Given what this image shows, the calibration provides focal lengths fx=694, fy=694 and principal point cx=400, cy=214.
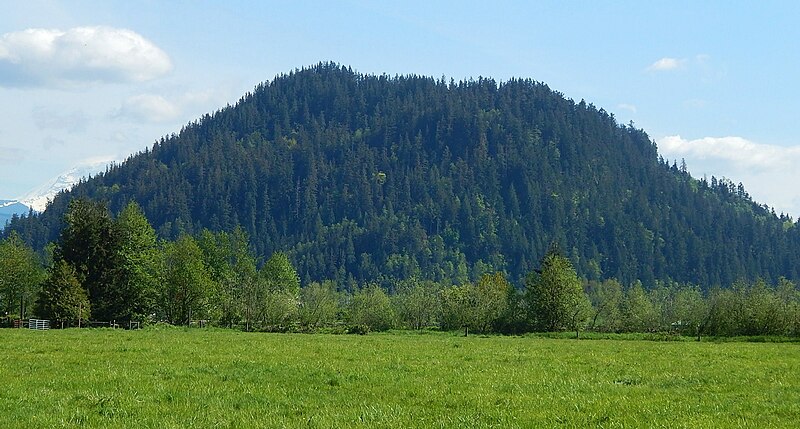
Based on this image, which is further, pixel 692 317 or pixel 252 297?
pixel 252 297

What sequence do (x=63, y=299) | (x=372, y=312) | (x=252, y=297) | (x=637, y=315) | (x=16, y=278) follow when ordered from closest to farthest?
(x=63, y=299)
(x=637, y=315)
(x=16, y=278)
(x=252, y=297)
(x=372, y=312)

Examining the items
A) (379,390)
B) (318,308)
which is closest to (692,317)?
(318,308)

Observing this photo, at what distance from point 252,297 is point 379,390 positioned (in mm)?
83448

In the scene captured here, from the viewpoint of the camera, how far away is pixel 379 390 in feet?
76.8

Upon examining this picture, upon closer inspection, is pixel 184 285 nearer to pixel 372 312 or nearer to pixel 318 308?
pixel 318 308

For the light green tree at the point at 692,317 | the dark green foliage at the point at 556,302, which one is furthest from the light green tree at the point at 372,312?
the light green tree at the point at 692,317

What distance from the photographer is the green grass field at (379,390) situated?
18.0 m

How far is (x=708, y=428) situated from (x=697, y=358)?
23436 millimetres

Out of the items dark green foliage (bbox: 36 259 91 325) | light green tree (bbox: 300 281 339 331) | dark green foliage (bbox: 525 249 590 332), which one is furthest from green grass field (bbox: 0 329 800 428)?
light green tree (bbox: 300 281 339 331)

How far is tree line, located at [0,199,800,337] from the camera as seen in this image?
79.0 meters

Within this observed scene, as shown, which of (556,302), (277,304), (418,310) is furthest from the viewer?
(418,310)

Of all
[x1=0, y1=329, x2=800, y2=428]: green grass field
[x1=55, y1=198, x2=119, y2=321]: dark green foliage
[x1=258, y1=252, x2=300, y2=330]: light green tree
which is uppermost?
[x1=55, y1=198, x2=119, y2=321]: dark green foliage

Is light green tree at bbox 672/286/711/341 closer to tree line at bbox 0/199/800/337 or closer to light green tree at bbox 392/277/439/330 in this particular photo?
tree line at bbox 0/199/800/337

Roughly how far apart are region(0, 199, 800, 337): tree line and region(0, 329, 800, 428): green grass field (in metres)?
46.8
